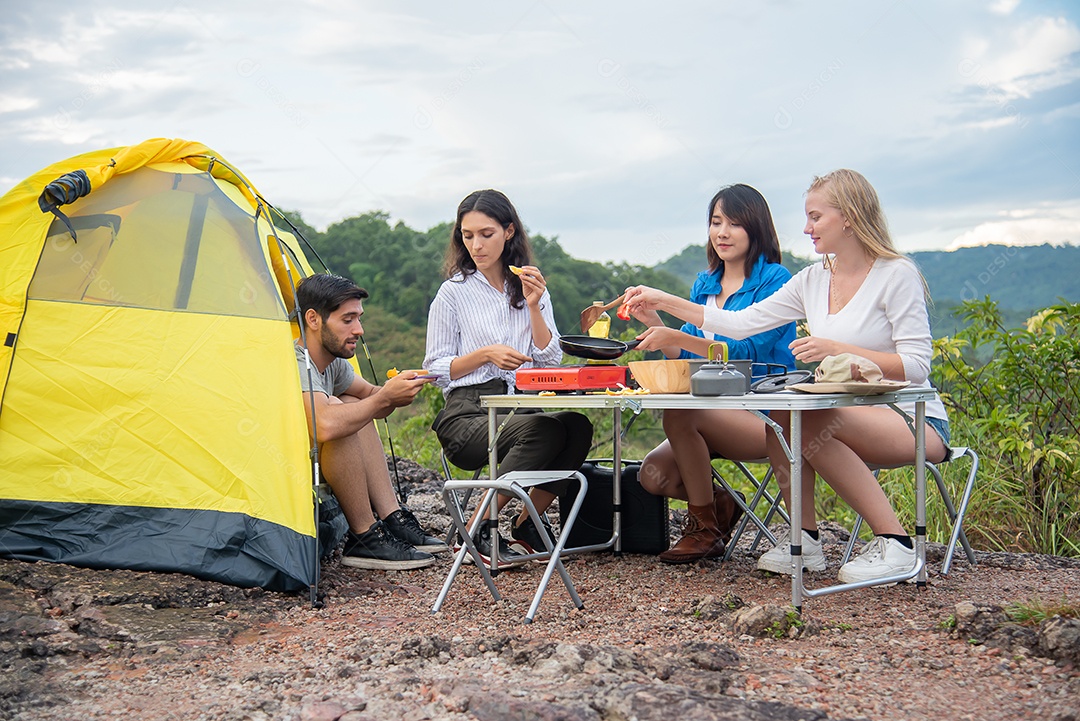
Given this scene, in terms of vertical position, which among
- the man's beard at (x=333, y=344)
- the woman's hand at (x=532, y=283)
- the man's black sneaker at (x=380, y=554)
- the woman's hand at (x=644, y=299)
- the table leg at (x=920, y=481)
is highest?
the woman's hand at (x=532, y=283)

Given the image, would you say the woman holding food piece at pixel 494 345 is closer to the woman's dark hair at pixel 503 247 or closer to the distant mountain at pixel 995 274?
the woman's dark hair at pixel 503 247

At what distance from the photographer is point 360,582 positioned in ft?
13.6

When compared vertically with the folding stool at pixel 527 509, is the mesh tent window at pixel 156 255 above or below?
above

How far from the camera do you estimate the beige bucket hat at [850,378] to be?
3201 millimetres

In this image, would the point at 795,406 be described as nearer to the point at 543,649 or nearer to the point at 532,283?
the point at 543,649

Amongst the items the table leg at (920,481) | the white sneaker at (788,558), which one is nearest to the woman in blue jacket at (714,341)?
the white sneaker at (788,558)

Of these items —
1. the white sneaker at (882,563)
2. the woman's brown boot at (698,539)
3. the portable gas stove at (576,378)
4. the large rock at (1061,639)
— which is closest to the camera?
the large rock at (1061,639)

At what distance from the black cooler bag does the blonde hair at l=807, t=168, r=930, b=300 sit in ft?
4.58

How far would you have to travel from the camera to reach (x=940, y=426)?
12.4 ft

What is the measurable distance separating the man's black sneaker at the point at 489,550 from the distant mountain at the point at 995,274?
168cm

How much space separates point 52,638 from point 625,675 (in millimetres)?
1916

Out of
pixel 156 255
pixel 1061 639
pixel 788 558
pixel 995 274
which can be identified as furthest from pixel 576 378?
pixel 995 274

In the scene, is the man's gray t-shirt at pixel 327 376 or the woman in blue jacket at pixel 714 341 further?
the man's gray t-shirt at pixel 327 376

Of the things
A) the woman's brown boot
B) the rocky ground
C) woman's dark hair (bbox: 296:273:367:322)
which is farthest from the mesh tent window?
the woman's brown boot
